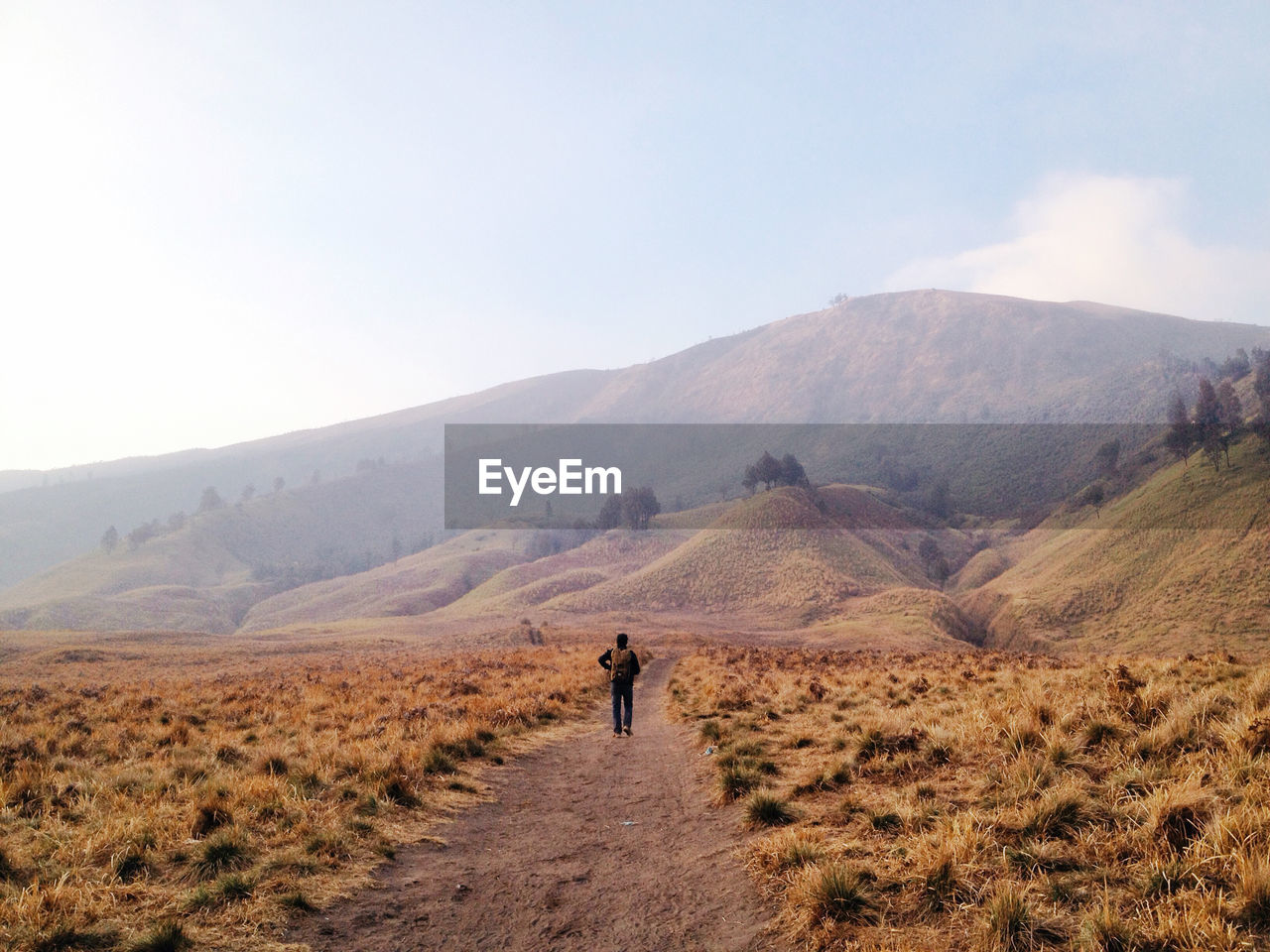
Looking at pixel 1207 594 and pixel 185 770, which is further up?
pixel 185 770

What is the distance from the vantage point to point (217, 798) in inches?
338

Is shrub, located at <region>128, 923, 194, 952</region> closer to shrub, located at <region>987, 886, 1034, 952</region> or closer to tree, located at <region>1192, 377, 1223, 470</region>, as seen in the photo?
shrub, located at <region>987, 886, 1034, 952</region>

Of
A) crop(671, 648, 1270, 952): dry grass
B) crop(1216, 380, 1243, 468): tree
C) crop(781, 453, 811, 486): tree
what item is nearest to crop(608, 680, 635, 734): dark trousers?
crop(671, 648, 1270, 952): dry grass

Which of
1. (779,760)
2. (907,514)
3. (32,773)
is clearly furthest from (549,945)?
(907,514)

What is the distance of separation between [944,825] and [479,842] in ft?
18.7

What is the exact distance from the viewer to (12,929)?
17.3ft

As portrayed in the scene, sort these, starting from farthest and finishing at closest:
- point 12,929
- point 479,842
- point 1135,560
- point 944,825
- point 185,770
→ point 1135,560 → point 185,770 → point 479,842 → point 944,825 → point 12,929

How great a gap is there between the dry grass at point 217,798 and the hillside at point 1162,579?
53559 mm

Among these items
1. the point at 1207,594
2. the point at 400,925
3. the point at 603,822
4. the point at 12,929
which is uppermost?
the point at 12,929

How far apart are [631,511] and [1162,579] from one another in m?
93.5

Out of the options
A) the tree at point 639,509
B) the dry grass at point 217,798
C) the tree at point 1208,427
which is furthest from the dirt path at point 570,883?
the tree at point 639,509

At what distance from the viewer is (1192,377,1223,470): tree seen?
70875 millimetres

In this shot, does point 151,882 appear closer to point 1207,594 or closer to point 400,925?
point 400,925

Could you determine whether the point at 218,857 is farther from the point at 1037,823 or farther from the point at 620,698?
the point at 620,698
